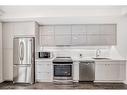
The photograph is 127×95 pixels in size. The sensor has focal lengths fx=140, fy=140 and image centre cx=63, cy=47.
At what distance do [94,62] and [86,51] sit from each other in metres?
0.68

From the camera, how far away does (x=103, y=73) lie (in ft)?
13.4

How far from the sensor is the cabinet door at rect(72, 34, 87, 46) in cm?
452

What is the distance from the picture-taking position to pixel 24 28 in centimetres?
416

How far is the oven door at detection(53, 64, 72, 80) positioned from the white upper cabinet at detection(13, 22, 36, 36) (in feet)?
4.15

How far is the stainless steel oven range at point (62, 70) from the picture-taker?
4.07 meters

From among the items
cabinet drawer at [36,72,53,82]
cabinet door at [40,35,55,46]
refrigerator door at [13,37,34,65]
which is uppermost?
cabinet door at [40,35,55,46]

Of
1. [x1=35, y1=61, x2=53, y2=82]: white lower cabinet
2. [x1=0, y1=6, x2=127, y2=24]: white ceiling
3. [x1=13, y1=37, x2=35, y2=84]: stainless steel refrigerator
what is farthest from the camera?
[x1=35, y1=61, x2=53, y2=82]: white lower cabinet

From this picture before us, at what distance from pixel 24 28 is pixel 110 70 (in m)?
2.81

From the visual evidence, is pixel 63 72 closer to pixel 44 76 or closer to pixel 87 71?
pixel 44 76

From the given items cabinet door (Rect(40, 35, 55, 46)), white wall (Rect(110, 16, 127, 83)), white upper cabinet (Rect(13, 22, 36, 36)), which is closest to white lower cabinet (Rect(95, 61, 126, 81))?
white wall (Rect(110, 16, 127, 83))

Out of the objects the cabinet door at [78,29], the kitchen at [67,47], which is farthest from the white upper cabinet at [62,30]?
the cabinet door at [78,29]

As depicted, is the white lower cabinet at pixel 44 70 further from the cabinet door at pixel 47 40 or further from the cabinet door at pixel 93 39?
the cabinet door at pixel 93 39

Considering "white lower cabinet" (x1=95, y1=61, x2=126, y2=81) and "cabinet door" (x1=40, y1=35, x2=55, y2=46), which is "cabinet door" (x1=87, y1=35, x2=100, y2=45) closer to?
"white lower cabinet" (x1=95, y1=61, x2=126, y2=81)
